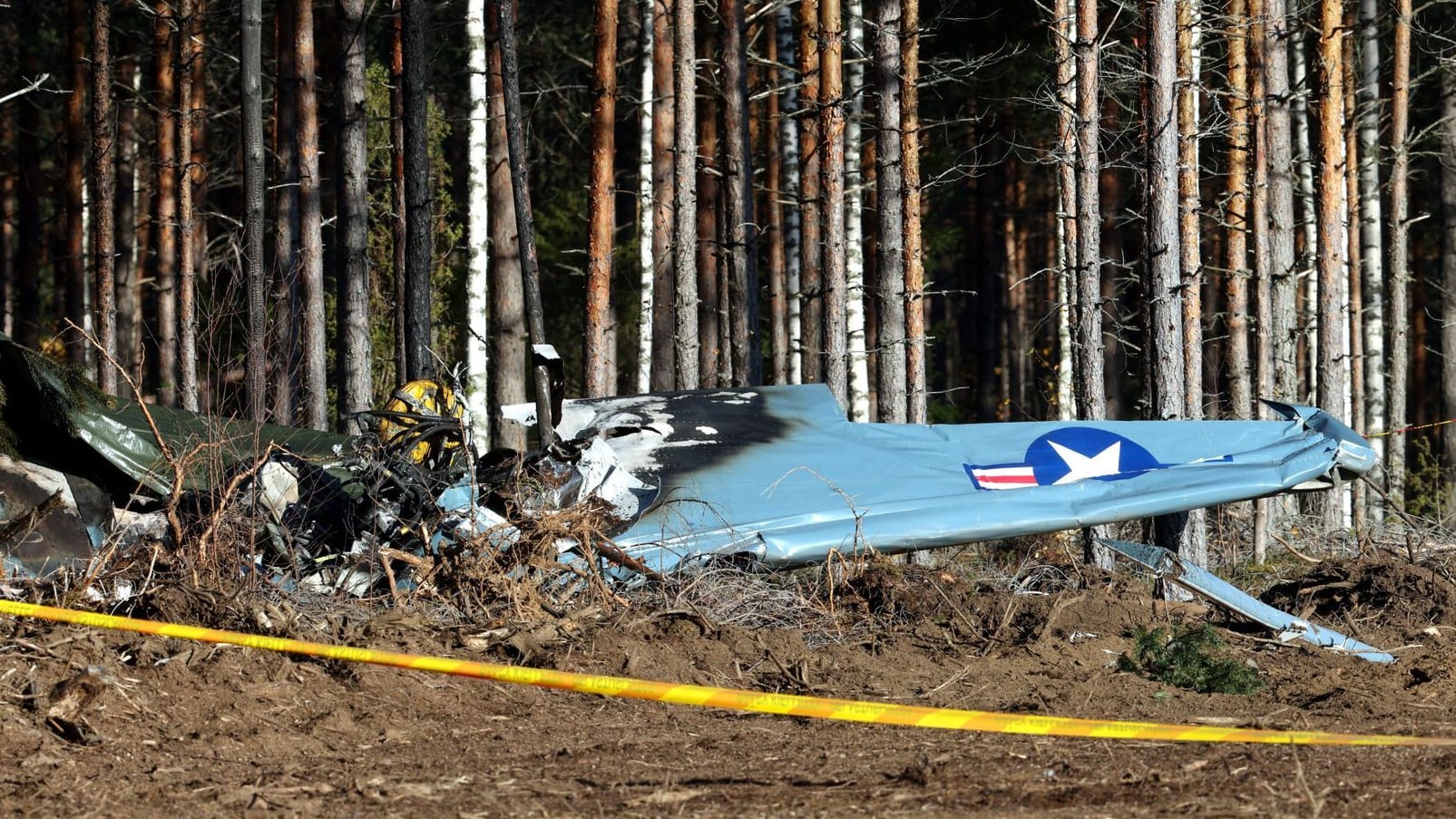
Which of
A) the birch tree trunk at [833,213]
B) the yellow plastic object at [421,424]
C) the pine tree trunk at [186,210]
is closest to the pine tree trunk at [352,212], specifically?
the pine tree trunk at [186,210]

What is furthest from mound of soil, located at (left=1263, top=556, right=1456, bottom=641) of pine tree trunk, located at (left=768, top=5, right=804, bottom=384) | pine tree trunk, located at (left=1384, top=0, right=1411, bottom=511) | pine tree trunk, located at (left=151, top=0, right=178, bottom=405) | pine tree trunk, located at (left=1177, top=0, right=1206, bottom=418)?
pine tree trunk, located at (left=151, top=0, right=178, bottom=405)

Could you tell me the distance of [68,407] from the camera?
30.3 ft

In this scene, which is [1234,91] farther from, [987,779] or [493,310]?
[987,779]

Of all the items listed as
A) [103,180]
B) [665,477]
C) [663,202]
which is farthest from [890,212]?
[103,180]

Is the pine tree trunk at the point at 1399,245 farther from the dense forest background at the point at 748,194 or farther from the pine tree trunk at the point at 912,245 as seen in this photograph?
the pine tree trunk at the point at 912,245

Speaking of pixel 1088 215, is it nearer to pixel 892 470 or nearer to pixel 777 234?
pixel 892 470

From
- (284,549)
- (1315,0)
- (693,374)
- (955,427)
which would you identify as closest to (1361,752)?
(955,427)

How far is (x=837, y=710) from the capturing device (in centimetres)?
602

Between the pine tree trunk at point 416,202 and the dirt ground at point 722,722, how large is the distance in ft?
23.0

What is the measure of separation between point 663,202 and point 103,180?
7.06 m

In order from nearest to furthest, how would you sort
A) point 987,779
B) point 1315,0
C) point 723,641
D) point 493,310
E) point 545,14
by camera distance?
1. point 987,779
2. point 723,641
3. point 1315,0
4. point 493,310
5. point 545,14

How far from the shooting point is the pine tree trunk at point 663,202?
1667 centimetres

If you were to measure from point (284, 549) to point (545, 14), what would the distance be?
64.9 feet

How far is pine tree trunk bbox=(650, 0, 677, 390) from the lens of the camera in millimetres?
16672
